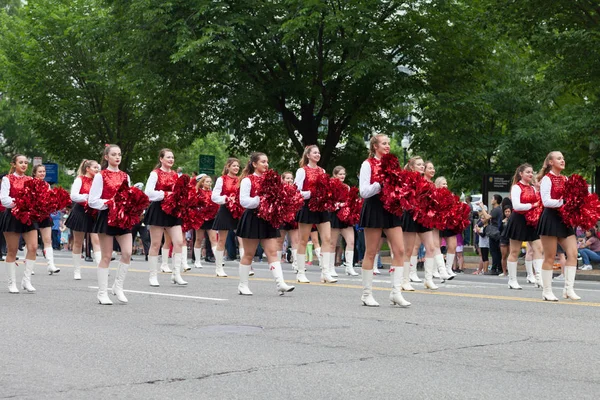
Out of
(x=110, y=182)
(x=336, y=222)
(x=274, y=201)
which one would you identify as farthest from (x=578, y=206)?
(x=336, y=222)

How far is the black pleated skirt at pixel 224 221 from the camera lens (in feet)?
56.7

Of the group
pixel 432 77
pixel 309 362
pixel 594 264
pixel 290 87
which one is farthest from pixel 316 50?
pixel 309 362

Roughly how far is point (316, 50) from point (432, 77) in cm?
369

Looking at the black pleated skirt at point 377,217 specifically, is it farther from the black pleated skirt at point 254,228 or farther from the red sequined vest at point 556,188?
the red sequined vest at point 556,188

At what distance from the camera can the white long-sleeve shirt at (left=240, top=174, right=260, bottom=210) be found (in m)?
12.8

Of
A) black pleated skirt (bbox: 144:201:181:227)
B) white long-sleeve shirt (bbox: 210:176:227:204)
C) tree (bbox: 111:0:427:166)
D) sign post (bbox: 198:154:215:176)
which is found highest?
tree (bbox: 111:0:427:166)

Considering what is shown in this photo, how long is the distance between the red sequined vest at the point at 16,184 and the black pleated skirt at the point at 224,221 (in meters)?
3.91

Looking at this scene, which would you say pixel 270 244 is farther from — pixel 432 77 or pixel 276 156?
pixel 276 156

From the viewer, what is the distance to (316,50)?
101 ft

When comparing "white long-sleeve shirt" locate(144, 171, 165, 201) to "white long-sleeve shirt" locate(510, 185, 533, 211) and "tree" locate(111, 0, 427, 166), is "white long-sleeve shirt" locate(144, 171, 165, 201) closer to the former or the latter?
"white long-sleeve shirt" locate(510, 185, 533, 211)

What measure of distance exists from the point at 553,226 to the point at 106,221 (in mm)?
5476

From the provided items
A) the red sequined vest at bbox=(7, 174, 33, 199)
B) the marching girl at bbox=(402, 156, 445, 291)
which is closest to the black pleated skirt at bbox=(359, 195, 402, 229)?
the marching girl at bbox=(402, 156, 445, 291)

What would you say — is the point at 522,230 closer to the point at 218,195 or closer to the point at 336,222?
the point at 336,222

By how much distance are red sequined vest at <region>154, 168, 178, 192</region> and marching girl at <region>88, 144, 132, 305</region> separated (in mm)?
2421
